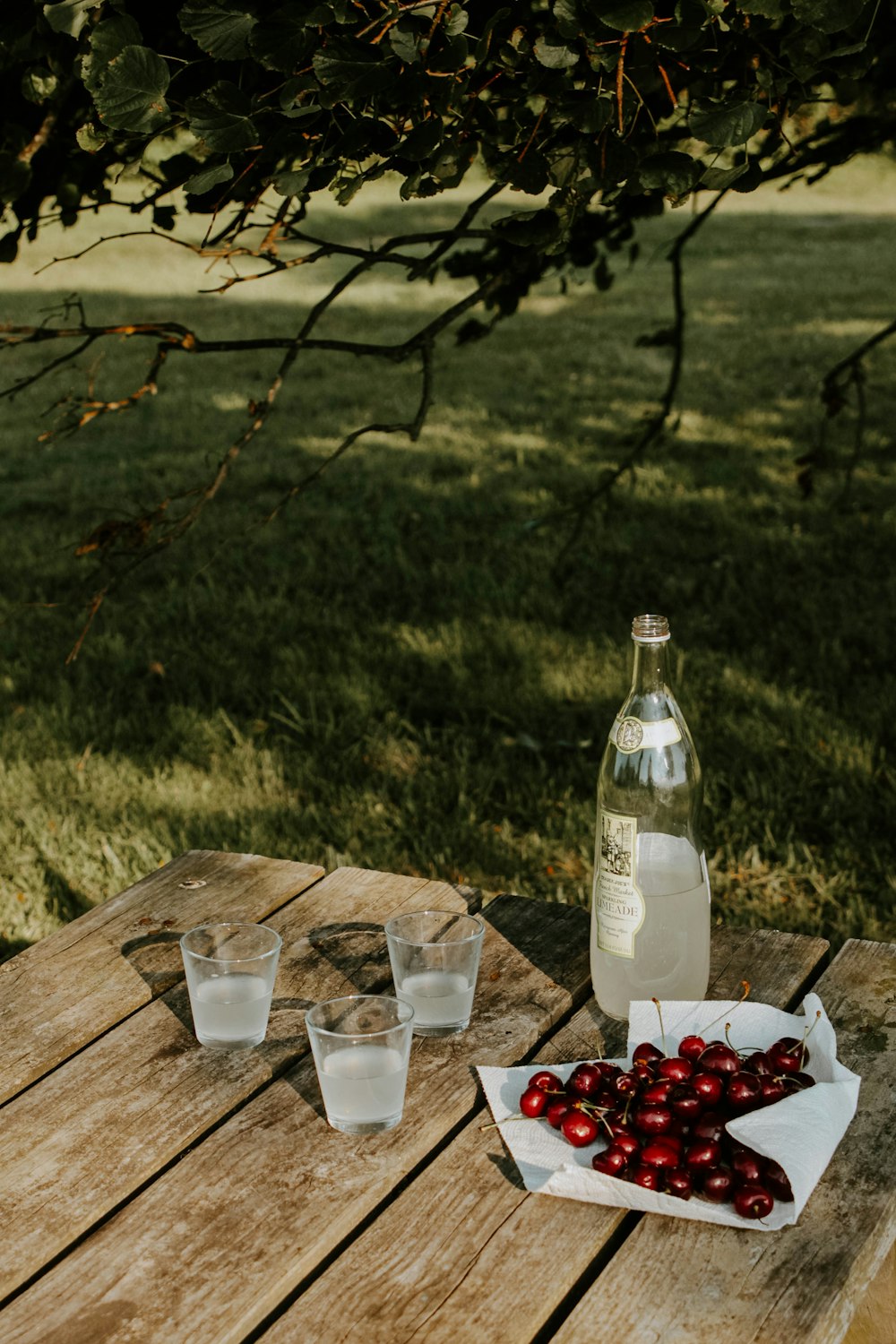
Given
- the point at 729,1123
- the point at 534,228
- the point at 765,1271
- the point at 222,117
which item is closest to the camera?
the point at 765,1271

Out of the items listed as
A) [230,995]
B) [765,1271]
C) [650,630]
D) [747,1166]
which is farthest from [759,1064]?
[230,995]

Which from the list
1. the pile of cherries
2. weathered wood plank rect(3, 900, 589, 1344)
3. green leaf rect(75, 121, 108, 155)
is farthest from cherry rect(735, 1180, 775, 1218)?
green leaf rect(75, 121, 108, 155)

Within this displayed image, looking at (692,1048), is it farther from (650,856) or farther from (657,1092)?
(650,856)

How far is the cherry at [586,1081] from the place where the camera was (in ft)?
4.71

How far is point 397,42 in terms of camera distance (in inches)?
63.0

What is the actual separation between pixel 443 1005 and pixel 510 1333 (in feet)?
1.64

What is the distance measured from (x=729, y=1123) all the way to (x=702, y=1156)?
0.04m

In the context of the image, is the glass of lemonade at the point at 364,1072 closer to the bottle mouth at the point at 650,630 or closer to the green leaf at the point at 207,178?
the bottle mouth at the point at 650,630

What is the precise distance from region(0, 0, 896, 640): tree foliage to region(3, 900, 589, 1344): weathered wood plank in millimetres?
1114

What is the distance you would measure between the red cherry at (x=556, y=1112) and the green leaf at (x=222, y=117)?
1.20 meters

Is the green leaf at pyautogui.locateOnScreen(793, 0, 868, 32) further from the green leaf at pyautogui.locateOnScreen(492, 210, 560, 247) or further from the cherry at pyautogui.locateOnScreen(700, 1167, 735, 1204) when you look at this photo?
the cherry at pyautogui.locateOnScreen(700, 1167, 735, 1204)

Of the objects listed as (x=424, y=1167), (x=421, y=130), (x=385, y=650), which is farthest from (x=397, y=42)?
(x=385, y=650)

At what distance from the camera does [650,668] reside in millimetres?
1673

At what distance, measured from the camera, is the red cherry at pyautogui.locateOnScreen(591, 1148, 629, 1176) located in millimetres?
1329
